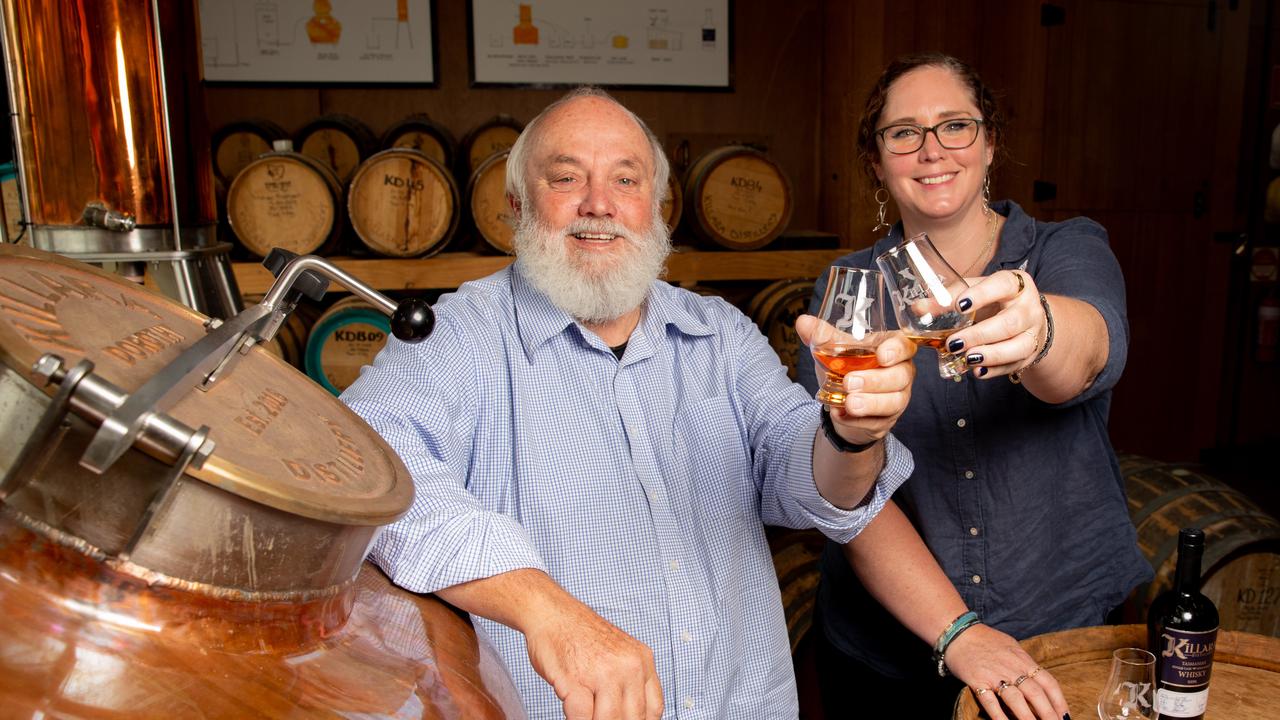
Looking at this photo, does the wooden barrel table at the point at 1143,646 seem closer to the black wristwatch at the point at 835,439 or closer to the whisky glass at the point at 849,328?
the black wristwatch at the point at 835,439

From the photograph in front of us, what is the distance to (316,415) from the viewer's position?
3.65 ft

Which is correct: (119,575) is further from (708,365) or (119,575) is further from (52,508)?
(708,365)

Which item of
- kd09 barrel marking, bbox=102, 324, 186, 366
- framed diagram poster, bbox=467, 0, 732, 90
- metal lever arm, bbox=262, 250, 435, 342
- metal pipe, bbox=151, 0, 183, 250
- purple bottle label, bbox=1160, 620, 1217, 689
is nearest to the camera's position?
kd09 barrel marking, bbox=102, 324, 186, 366

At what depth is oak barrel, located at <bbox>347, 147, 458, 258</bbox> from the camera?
162 inches

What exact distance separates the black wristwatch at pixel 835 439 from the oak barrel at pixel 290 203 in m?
3.13

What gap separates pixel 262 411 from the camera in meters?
0.98

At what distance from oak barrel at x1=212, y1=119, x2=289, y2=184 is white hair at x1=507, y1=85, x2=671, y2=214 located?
3.03 metres

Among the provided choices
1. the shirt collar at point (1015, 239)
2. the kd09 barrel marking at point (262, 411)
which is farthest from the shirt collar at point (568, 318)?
the kd09 barrel marking at point (262, 411)

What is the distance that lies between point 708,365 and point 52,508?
1.44 metres

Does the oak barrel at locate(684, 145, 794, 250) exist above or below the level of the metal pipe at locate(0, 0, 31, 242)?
below

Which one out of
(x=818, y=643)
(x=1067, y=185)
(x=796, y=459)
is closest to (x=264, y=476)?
(x=796, y=459)

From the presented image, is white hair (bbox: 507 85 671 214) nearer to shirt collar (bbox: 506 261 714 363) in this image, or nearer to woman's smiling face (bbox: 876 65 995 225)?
shirt collar (bbox: 506 261 714 363)

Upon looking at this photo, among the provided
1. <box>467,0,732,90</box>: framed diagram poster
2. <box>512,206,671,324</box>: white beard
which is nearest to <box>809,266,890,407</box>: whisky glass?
<box>512,206,671,324</box>: white beard

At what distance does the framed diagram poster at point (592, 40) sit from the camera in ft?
18.1
